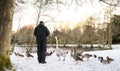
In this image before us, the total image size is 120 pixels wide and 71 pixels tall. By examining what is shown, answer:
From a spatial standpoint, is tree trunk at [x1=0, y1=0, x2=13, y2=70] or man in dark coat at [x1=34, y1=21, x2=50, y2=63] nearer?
tree trunk at [x1=0, y1=0, x2=13, y2=70]

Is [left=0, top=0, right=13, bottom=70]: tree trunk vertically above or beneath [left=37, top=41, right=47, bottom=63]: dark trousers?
above

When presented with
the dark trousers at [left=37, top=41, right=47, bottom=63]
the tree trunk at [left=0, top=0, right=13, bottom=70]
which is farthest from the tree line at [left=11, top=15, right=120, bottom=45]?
the tree trunk at [left=0, top=0, right=13, bottom=70]

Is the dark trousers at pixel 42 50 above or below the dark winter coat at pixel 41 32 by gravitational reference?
below

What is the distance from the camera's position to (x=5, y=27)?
11422mm

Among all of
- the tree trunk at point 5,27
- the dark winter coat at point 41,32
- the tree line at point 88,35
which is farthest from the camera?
the tree line at point 88,35

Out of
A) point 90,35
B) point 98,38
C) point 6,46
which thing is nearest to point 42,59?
point 6,46

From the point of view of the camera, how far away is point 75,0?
12.8 m

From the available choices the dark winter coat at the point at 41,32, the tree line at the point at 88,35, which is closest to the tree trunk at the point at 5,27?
the dark winter coat at the point at 41,32

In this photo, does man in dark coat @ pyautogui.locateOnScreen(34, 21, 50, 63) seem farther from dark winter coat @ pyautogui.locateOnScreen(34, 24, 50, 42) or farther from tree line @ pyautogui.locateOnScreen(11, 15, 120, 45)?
tree line @ pyautogui.locateOnScreen(11, 15, 120, 45)

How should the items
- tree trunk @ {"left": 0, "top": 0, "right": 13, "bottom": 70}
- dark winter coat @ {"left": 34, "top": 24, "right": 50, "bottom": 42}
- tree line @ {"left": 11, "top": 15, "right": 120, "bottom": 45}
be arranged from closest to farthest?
tree trunk @ {"left": 0, "top": 0, "right": 13, "bottom": 70} < dark winter coat @ {"left": 34, "top": 24, "right": 50, "bottom": 42} < tree line @ {"left": 11, "top": 15, "right": 120, "bottom": 45}

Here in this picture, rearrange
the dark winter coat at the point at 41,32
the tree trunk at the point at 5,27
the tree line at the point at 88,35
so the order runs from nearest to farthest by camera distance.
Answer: the tree trunk at the point at 5,27 → the dark winter coat at the point at 41,32 → the tree line at the point at 88,35

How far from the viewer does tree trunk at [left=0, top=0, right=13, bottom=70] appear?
11.3 m

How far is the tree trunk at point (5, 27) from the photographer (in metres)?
11.3

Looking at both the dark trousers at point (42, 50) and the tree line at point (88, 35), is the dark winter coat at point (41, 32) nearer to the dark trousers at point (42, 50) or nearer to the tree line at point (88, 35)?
the dark trousers at point (42, 50)
